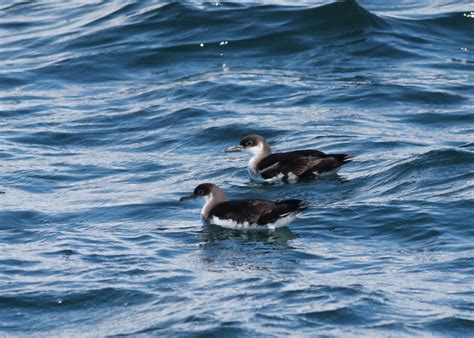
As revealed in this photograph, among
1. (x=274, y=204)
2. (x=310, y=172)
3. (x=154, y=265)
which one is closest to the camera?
(x=154, y=265)

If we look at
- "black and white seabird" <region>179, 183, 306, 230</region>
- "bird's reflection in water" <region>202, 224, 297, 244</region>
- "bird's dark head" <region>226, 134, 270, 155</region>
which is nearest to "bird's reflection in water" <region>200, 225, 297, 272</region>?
"bird's reflection in water" <region>202, 224, 297, 244</region>

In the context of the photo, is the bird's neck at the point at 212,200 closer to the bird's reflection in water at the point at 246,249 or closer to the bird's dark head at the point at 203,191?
the bird's dark head at the point at 203,191

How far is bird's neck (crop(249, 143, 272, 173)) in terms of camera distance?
60.5 feet

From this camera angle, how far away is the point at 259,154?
1866 centimetres

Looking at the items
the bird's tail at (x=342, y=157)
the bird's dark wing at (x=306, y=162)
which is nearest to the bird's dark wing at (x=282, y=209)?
the bird's dark wing at (x=306, y=162)

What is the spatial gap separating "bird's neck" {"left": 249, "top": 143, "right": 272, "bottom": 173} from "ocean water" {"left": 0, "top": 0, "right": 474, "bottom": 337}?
353 millimetres

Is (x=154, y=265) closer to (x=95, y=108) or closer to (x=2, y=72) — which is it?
(x=95, y=108)

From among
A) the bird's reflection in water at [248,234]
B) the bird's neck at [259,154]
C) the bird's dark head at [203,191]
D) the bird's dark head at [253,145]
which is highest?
the bird's dark head at [203,191]

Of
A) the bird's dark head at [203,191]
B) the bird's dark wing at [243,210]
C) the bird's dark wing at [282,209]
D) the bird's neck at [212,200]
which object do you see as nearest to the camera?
the bird's dark wing at [282,209]

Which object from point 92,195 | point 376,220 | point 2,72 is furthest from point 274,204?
point 2,72

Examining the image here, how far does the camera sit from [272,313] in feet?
38.3

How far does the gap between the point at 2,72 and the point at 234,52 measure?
5.08 meters

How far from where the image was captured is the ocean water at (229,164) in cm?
1222

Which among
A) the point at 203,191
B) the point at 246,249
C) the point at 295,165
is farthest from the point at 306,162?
the point at 246,249
